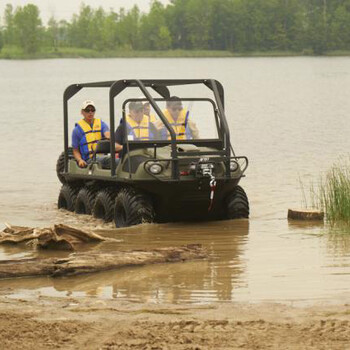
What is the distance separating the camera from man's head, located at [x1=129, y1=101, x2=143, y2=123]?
1448 cm

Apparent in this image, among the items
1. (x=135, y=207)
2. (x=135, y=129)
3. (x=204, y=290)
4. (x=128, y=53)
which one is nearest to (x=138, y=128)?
(x=135, y=129)

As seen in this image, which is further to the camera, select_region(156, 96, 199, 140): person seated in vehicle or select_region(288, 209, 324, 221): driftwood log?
select_region(288, 209, 324, 221): driftwood log

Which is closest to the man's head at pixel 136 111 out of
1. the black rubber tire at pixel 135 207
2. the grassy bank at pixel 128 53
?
the black rubber tire at pixel 135 207

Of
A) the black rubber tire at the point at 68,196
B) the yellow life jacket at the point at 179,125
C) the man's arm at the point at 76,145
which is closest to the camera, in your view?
the yellow life jacket at the point at 179,125

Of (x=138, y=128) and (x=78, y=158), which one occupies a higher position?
(x=138, y=128)

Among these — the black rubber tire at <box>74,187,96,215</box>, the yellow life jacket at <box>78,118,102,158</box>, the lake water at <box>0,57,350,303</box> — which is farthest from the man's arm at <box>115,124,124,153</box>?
the yellow life jacket at <box>78,118,102,158</box>

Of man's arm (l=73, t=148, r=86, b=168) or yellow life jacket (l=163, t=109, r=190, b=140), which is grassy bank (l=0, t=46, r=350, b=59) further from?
yellow life jacket (l=163, t=109, r=190, b=140)

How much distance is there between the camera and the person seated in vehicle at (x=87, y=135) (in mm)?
15797

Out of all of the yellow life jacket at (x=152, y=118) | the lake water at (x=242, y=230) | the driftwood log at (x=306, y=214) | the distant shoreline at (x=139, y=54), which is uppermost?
the distant shoreline at (x=139, y=54)

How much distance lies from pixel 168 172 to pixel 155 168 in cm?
17

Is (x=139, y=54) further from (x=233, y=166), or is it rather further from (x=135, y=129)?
(x=233, y=166)

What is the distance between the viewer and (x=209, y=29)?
155 metres

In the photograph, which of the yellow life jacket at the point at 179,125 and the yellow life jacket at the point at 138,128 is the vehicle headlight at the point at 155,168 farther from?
the yellow life jacket at the point at 179,125

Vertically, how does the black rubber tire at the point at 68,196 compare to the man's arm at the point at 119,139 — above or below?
below
